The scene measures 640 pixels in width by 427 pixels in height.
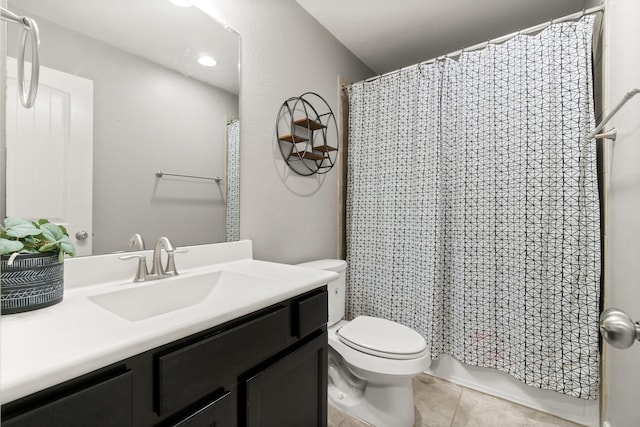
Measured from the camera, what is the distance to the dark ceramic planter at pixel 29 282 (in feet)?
2.21

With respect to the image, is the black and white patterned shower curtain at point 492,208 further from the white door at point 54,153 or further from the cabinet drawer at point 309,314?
the white door at point 54,153

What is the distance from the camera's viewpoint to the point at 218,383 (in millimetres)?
737

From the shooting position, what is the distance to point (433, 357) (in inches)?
71.4

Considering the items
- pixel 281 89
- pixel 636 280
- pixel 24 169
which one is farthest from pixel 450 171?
pixel 24 169

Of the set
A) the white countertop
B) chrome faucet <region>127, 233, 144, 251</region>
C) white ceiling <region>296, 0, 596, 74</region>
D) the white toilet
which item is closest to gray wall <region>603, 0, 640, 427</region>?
white ceiling <region>296, 0, 596, 74</region>

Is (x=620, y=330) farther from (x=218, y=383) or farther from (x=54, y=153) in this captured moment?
(x=54, y=153)

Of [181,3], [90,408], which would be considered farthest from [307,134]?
[90,408]

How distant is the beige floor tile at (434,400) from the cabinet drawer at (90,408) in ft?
4.74

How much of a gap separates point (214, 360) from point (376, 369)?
92 cm

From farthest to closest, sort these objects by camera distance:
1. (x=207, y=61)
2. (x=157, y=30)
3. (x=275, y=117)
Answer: (x=275, y=117), (x=207, y=61), (x=157, y=30)

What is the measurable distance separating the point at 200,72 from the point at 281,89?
491 millimetres

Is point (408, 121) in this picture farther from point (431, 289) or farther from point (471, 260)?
point (431, 289)

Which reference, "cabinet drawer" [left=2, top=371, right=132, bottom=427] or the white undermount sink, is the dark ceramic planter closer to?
the white undermount sink

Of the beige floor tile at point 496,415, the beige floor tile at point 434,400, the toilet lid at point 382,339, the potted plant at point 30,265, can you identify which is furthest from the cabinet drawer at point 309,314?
the beige floor tile at point 496,415
